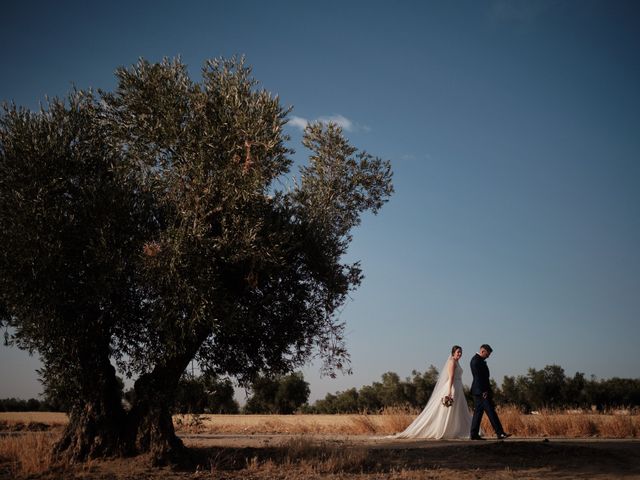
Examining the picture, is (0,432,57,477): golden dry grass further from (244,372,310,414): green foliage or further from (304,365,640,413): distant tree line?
(244,372,310,414): green foliage

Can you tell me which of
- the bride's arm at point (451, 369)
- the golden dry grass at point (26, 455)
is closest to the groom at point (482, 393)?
the bride's arm at point (451, 369)

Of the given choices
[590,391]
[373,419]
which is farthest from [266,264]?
[590,391]

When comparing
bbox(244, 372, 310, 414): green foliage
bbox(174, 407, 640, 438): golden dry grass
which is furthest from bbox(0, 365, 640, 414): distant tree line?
bbox(174, 407, 640, 438): golden dry grass

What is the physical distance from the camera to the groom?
1619 cm

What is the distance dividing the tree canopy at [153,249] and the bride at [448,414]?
4.92 m

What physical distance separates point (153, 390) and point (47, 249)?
437 cm

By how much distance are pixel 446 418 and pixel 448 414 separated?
0.50 feet

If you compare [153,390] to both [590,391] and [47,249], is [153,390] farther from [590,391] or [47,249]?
[590,391]

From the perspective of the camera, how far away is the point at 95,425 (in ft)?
45.2

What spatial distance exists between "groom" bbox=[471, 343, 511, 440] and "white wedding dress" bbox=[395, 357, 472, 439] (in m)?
1.58

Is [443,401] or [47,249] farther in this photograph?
[443,401]

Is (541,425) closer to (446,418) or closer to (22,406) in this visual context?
(446,418)

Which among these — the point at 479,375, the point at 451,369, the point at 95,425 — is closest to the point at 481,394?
the point at 479,375

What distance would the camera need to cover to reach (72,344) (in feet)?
44.0
